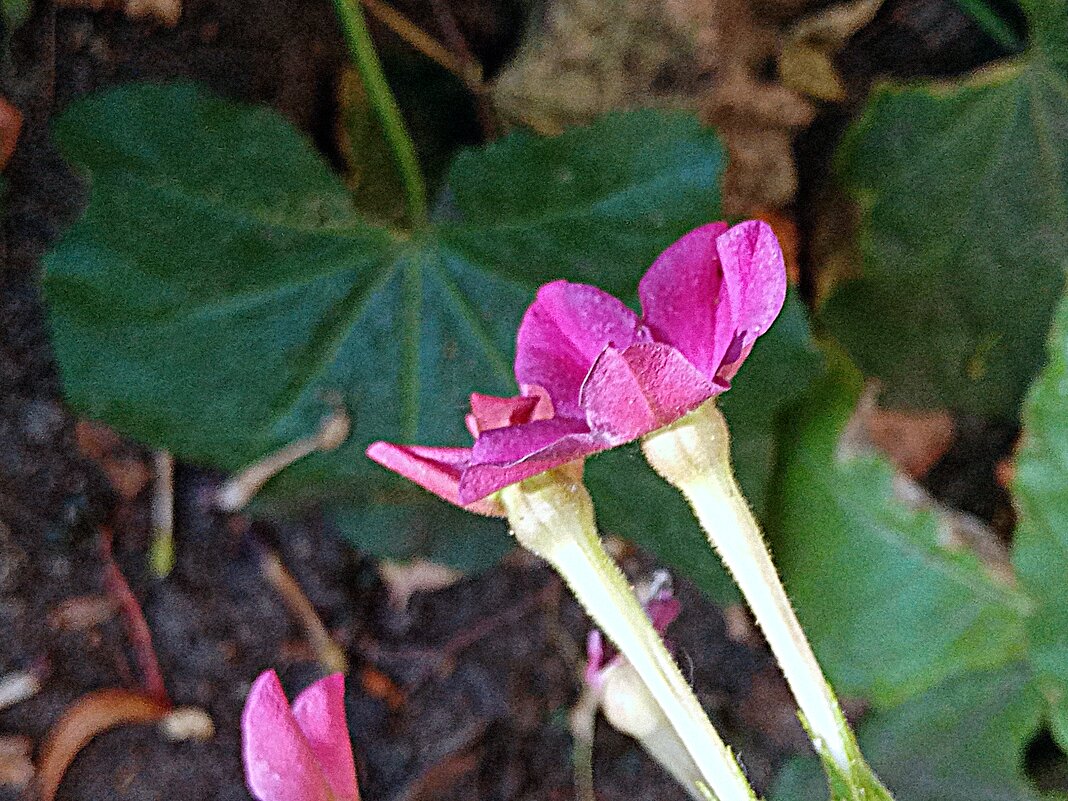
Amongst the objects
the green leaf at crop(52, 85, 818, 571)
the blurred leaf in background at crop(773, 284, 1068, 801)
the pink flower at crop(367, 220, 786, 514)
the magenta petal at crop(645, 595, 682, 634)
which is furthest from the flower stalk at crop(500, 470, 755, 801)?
the blurred leaf in background at crop(773, 284, 1068, 801)

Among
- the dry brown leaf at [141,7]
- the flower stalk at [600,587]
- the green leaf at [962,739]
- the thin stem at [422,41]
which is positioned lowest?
the green leaf at [962,739]

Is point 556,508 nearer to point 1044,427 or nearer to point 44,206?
point 1044,427

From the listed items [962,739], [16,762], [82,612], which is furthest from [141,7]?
[962,739]

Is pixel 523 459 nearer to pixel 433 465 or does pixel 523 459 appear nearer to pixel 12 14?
pixel 433 465

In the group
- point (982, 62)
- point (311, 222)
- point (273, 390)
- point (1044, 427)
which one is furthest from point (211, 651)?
point (982, 62)

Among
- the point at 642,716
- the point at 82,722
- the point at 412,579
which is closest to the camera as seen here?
the point at 642,716

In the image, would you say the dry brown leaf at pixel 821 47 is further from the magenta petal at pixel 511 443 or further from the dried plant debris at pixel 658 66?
the magenta petal at pixel 511 443

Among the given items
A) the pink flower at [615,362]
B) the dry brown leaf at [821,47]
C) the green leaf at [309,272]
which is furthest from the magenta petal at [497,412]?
the dry brown leaf at [821,47]
